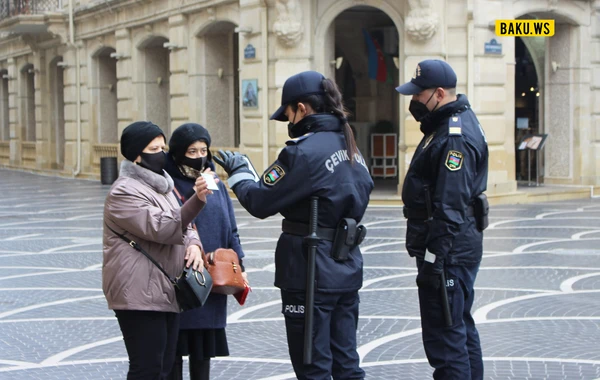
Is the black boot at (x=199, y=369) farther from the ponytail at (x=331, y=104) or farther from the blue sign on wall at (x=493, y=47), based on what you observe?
the blue sign on wall at (x=493, y=47)

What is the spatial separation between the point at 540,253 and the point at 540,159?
38.2 feet

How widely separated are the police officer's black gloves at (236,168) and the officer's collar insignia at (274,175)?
6.2 inches

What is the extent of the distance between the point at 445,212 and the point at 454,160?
32 cm

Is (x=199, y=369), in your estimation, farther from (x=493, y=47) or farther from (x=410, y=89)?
(x=493, y=47)

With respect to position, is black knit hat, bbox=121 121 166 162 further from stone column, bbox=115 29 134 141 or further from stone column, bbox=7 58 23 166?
stone column, bbox=7 58 23 166

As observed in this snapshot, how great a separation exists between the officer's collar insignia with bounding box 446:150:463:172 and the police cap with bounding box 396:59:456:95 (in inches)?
17.5

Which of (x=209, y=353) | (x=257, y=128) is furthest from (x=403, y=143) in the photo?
(x=209, y=353)

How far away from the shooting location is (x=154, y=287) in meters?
5.21

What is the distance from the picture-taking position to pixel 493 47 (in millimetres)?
20391

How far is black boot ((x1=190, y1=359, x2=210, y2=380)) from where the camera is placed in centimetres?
587

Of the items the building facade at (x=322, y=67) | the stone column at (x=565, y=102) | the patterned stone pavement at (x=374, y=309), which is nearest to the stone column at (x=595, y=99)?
the building facade at (x=322, y=67)

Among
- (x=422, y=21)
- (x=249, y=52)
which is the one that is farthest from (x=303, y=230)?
(x=249, y=52)

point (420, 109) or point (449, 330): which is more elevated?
point (420, 109)

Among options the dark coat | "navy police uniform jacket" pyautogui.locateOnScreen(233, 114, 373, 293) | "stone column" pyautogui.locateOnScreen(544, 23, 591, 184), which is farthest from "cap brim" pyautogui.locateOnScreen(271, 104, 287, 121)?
"stone column" pyautogui.locateOnScreen(544, 23, 591, 184)
